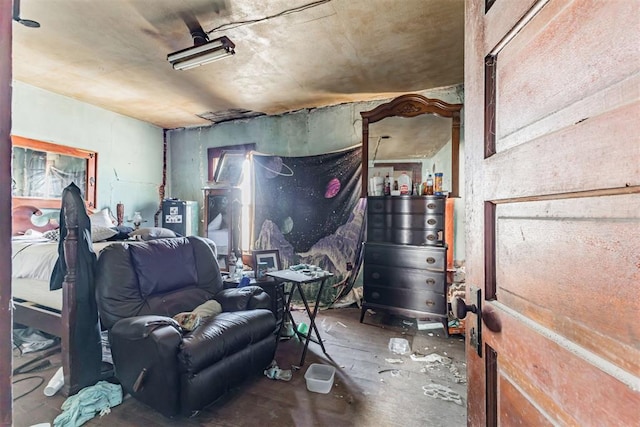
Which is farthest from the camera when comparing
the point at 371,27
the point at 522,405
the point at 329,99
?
the point at 329,99

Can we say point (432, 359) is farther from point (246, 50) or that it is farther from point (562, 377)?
point (246, 50)

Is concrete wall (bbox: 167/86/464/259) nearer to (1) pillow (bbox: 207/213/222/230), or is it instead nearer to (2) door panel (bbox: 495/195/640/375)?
(1) pillow (bbox: 207/213/222/230)

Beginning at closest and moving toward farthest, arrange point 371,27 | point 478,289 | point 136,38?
1. point 478,289
2. point 371,27
3. point 136,38

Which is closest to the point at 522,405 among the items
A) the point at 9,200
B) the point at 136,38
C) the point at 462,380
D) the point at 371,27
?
the point at 9,200

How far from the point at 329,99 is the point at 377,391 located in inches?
131

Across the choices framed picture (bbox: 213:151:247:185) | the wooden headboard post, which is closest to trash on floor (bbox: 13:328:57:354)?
the wooden headboard post

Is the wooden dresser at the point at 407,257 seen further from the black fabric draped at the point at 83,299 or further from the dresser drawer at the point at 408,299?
the black fabric draped at the point at 83,299

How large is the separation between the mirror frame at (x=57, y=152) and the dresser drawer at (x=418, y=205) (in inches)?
146

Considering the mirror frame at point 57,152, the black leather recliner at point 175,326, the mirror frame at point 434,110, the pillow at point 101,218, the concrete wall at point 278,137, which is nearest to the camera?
the black leather recliner at point 175,326

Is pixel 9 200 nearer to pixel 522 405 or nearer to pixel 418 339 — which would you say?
pixel 522 405

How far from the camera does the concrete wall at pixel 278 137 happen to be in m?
3.95

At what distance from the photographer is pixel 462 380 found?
2176 millimetres

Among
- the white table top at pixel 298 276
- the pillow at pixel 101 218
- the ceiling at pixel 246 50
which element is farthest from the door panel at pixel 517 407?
the pillow at pixel 101 218

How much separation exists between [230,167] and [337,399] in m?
3.73
